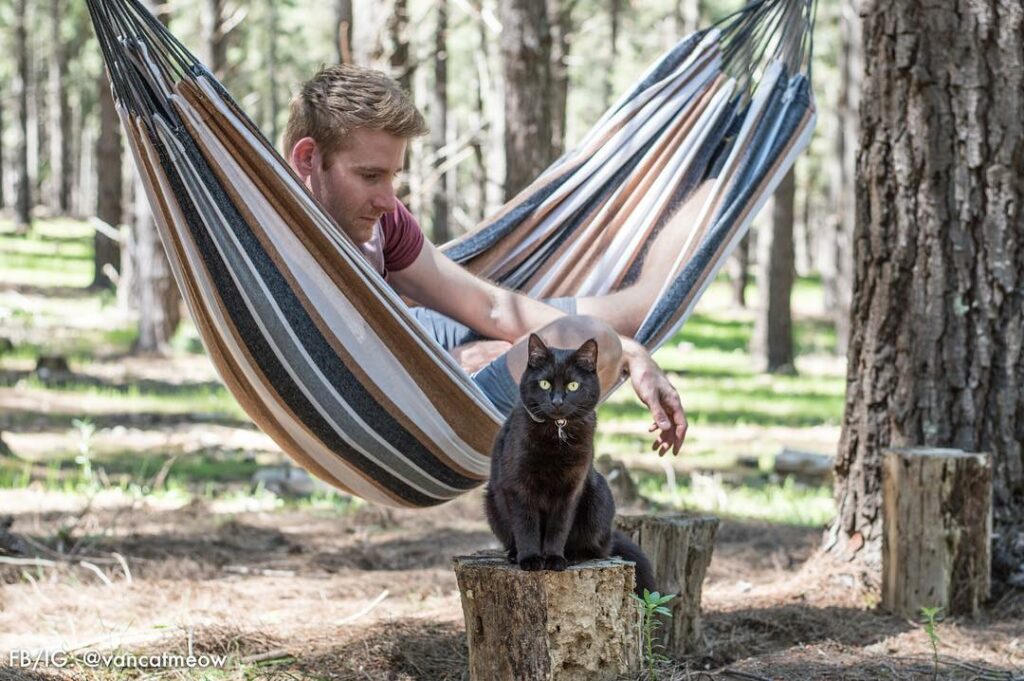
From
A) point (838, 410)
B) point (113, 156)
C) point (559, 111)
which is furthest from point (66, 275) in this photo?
point (838, 410)

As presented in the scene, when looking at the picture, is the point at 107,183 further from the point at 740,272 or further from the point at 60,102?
the point at 60,102

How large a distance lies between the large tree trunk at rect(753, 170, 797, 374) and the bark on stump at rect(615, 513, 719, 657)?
782cm

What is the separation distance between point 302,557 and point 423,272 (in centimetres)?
151

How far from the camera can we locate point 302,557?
397 centimetres

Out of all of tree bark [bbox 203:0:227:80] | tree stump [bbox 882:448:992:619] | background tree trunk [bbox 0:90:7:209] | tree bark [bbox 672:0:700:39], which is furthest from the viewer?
background tree trunk [bbox 0:90:7:209]

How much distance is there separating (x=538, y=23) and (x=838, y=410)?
3.80 metres

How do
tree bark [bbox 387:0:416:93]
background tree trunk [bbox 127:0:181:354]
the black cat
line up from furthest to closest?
background tree trunk [bbox 127:0:181:354]
tree bark [bbox 387:0:416:93]
the black cat

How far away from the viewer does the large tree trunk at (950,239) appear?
3199 mm

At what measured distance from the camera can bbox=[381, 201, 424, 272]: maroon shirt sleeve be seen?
2818mm

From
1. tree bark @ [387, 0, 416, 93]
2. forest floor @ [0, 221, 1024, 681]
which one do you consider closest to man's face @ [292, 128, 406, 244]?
forest floor @ [0, 221, 1024, 681]

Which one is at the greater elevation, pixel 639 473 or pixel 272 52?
pixel 272 52

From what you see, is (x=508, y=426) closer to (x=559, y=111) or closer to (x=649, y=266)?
(x=649, y=266)

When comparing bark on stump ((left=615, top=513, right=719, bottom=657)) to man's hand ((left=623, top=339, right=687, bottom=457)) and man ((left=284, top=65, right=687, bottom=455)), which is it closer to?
man ((left=284, top=65, right=687, bottom=455))

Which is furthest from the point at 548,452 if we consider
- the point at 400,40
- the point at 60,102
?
the point at 60,102
